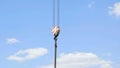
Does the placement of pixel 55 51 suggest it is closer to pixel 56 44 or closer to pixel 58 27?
pixel 56 44

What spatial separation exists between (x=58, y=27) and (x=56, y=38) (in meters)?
0.74

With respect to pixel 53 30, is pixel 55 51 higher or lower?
lower

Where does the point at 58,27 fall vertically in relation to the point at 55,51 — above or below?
above

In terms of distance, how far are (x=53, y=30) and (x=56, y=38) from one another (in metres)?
0.64

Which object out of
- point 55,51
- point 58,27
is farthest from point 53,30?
point 55,51

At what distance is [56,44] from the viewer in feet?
63.3

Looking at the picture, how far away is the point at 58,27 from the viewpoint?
65.2 ft

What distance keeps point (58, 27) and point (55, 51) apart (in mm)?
1794

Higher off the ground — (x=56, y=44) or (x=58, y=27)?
(x=58, y=27)

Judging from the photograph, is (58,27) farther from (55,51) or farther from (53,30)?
(55,51)

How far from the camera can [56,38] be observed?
19.7 metres

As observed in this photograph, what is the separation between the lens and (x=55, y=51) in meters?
18.9

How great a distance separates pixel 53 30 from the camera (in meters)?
20.0
